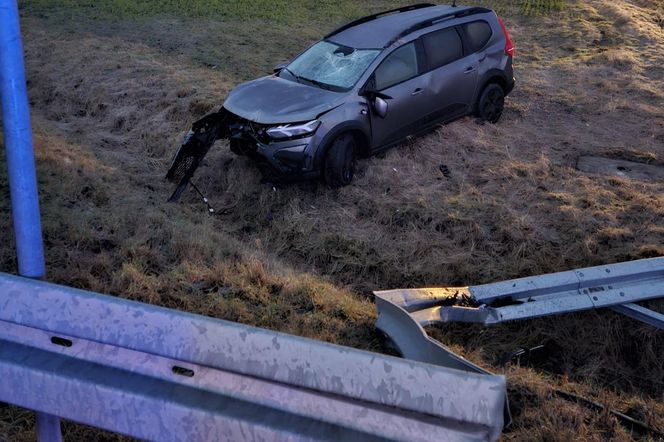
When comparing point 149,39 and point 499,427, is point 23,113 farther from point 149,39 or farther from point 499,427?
point 149,39

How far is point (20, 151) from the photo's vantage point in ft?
9.25

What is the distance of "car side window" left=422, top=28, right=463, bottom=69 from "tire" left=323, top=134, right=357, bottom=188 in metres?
1.73

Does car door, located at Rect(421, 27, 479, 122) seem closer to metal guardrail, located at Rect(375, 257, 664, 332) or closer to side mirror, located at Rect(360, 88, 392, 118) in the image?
side mirror, located at Rect(360, 88, 392, 118)

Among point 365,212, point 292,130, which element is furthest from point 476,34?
point 365,212

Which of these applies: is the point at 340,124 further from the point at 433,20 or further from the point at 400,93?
the point at 433,20

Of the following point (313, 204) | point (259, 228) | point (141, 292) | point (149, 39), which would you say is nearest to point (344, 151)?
point (313, 204)

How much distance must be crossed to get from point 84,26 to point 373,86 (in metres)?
8.71

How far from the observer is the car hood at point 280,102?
7691 mm

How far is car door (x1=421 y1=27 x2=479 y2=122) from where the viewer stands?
8.86m

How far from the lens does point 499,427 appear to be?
7.31 feet

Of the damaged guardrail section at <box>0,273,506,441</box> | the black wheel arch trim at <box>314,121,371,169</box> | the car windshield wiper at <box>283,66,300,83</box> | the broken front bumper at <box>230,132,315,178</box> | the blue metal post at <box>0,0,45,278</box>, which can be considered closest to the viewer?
the damaged guardrail section at <box>0,273,506,441</box>

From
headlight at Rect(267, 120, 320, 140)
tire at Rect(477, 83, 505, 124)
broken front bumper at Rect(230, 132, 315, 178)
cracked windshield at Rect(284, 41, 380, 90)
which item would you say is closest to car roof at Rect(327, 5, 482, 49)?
cracked windshield at Rect(284, 41, 380, 90)

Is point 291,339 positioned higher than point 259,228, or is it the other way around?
point 291,339

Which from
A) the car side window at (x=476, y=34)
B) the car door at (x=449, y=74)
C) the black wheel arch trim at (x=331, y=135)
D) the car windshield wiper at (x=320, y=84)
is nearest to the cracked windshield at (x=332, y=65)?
the car windshield wiper at (x=320, y=84)
